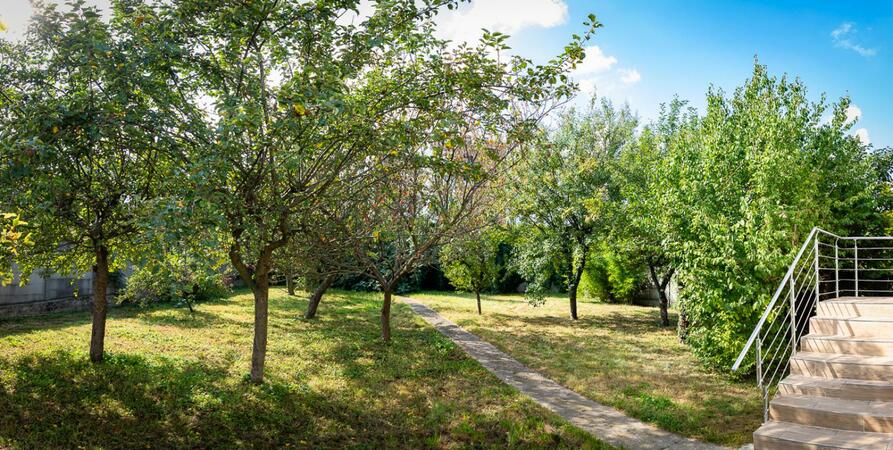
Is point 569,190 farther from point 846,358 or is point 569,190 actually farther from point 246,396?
point 246,396

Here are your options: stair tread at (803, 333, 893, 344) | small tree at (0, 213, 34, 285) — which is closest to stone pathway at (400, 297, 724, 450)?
stair tread at (803, 333, 893, 344)

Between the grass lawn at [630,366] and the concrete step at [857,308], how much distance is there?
1.65 meters

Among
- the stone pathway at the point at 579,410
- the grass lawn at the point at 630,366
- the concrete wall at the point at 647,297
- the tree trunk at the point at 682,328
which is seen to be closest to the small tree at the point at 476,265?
the grass lawn at the point at 630,366

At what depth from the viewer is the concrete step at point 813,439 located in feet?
16.4

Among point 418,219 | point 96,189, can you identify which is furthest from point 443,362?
point 96,189

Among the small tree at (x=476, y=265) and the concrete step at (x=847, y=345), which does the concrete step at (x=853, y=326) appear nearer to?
the concrete step at (x=847, y=345)

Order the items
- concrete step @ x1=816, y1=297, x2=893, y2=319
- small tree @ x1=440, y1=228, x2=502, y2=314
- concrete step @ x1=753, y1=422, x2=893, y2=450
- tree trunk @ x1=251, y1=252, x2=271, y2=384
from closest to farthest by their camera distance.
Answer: concrete step @ x1=753, y1=422, x2=893, y2=450 < concrete step @ x1=816, y1=297, x2=893, y2=319 < tree trunk @ x1=251, y1=252, x2=271, y2=384 < small tree @ x1=440, y1=228, x2=502, y2=314

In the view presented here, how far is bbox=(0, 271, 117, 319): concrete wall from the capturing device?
46.7 ft

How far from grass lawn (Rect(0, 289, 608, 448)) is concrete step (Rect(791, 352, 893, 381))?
2.51m

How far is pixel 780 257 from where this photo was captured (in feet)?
28.4

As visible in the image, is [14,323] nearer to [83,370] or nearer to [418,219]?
[83,370]

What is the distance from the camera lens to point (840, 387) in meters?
5.82

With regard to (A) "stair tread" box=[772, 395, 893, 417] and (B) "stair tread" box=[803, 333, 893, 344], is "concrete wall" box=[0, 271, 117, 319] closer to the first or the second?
(A) "stair tread" box=[772, 395, 893, 417]

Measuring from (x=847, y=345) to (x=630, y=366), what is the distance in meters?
4.77
